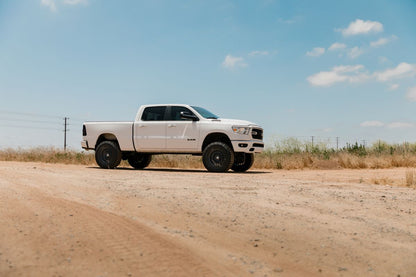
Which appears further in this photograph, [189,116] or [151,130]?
[151,130]

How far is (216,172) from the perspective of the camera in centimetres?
1403

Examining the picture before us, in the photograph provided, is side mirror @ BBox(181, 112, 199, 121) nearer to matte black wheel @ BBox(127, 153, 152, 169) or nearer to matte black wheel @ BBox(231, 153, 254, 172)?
matte black wheel @ BBox(231, 153, 254, 172)

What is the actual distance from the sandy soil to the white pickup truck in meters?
5.21

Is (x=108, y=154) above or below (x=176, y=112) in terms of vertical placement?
below

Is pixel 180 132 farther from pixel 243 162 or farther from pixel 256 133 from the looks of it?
pixel 256 133

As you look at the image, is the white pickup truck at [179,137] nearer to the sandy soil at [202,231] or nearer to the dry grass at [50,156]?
the dry grass at [50,156]

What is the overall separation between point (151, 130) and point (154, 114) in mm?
608

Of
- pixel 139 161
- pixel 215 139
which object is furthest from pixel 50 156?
pixel 215 139

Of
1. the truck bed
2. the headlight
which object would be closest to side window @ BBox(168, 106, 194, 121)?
the truck bed

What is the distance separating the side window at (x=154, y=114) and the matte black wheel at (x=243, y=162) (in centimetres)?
300

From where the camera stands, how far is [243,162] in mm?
15016

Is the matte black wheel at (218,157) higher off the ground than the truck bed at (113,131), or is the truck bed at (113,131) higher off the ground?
the truck bed at (113,131)

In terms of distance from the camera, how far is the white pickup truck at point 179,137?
45.7 feet

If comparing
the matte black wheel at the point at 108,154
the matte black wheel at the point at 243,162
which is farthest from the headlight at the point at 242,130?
the matte black wheel at the point at 108,154
